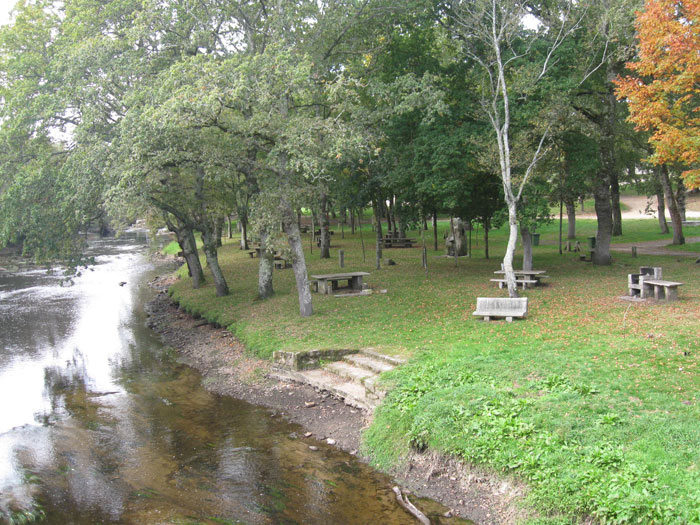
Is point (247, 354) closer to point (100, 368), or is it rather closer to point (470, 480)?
point (100, 368)

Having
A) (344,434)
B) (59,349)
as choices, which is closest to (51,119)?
(59,349)

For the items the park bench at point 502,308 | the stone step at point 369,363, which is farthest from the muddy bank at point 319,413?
the park bench at point 502,308

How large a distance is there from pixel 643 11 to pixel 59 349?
2256 cm

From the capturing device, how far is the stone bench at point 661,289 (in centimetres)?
1491

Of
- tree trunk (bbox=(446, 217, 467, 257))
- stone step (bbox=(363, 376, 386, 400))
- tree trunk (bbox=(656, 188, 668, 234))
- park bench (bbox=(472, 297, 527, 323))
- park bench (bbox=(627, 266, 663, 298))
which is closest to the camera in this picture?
stone step (bbox=(363, 376, 386, 400))

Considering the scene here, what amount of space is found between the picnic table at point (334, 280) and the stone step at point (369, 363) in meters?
7.49

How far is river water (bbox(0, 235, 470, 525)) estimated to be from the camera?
798 cm

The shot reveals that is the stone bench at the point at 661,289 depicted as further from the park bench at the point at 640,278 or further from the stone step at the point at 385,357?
the stone step at the point at 385,357

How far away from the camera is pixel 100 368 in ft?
54.5

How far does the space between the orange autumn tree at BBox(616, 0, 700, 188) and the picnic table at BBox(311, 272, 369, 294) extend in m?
10.7

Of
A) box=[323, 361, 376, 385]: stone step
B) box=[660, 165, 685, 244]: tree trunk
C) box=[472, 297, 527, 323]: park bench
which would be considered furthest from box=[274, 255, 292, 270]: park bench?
box=[660, 165, 685, 244]: tree trunk

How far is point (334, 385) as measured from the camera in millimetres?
12148

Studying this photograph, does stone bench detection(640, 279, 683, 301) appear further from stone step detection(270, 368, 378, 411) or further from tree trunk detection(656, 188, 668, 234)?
tree trunk detection(656, 188, 668, 234)

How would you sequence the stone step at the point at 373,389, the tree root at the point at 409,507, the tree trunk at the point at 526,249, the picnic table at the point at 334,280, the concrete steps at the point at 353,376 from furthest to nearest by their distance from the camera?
1. the tree trunk at the point at 526,249
2. the picnic table at the point at 334,280
3. the concrete steps at the point at 353,376
4. the stone step at the point at 373,389
5. the tree root at the point at 409,507
